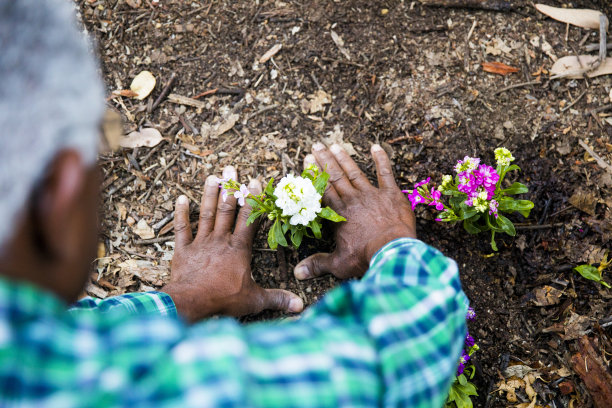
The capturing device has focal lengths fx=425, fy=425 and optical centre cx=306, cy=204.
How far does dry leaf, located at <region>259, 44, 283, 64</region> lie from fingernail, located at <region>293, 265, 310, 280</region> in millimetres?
1582

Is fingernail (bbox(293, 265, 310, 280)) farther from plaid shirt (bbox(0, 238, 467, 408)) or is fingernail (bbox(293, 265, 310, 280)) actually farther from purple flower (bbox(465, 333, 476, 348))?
plaid shirt (bbox(0, 238, 467, 408))

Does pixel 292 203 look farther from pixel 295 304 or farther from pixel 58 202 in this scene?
pixel 58 202

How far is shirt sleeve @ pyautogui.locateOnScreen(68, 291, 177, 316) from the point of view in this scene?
77.1 inches

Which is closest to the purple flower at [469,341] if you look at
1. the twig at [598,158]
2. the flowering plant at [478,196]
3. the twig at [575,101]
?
the flowering plant at [478,196]

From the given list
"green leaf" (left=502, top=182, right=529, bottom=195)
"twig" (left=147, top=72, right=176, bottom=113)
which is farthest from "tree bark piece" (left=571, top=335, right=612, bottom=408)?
"twig" (left=147, top=72, right=176, bottom=113)

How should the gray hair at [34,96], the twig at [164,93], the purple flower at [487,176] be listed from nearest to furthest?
the gray hair at [34,96], the purple flower at [487,176], the twig at [164,93]

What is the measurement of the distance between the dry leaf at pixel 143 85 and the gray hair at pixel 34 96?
2.29 metres

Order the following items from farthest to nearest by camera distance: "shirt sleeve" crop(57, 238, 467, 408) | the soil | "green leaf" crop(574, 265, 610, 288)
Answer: the soil < "green leaf" crop(574, 265, 610, 288) < "shirt sleeve" crop(57, 238, 467, 408)

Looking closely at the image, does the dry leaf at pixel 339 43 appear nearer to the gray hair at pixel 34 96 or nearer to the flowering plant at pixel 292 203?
the flowering plant at pixel 292 203

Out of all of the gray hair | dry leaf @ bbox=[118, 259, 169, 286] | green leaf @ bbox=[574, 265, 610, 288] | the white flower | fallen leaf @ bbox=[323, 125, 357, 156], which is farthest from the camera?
fallen leaf @ bbox=[323, 125, 357, 156]

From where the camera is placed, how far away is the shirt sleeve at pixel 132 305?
1959 millimetres

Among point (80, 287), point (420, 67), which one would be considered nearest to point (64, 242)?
point (80, 287)

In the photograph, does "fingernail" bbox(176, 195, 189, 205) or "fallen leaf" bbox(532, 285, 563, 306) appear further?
"fingernail" bbox(176, 195, 189, 205)

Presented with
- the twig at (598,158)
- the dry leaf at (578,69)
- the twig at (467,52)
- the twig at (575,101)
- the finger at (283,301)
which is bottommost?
the finger at (283,301)
